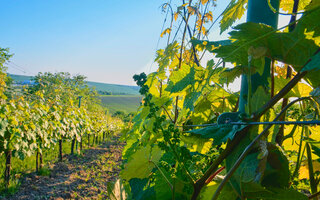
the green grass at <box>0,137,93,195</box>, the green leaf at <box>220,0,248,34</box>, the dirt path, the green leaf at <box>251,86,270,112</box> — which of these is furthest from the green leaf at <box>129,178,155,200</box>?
the green grass at <box>0,137,93,195</box>

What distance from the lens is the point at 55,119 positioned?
748 cm

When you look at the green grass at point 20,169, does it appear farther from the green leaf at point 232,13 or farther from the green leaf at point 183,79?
the green leaf at point 232,13

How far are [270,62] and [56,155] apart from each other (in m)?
10.3

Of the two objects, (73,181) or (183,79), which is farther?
(73,181)

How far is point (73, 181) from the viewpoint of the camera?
6.70 meters

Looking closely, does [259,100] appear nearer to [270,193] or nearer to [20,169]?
[270,193]

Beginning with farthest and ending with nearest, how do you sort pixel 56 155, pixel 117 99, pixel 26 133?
pixel 117 99 < pixel 56 155 < pixel 26 133

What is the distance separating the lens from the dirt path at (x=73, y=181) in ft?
18.6

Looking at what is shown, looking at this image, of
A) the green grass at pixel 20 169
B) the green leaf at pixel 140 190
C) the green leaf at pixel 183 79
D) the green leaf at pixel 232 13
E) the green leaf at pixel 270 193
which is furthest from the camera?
the green grass at pixel 20 169

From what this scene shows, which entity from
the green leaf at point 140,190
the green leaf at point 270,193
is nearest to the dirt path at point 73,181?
the green leaf at point 140,190

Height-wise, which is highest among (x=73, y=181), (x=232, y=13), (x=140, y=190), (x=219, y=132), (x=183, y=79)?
(x=232, y=13)

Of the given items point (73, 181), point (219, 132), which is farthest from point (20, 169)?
point (219, 132)

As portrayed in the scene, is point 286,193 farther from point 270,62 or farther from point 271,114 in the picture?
point 270,62

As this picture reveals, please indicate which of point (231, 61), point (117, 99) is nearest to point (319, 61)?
point (231, 61)
